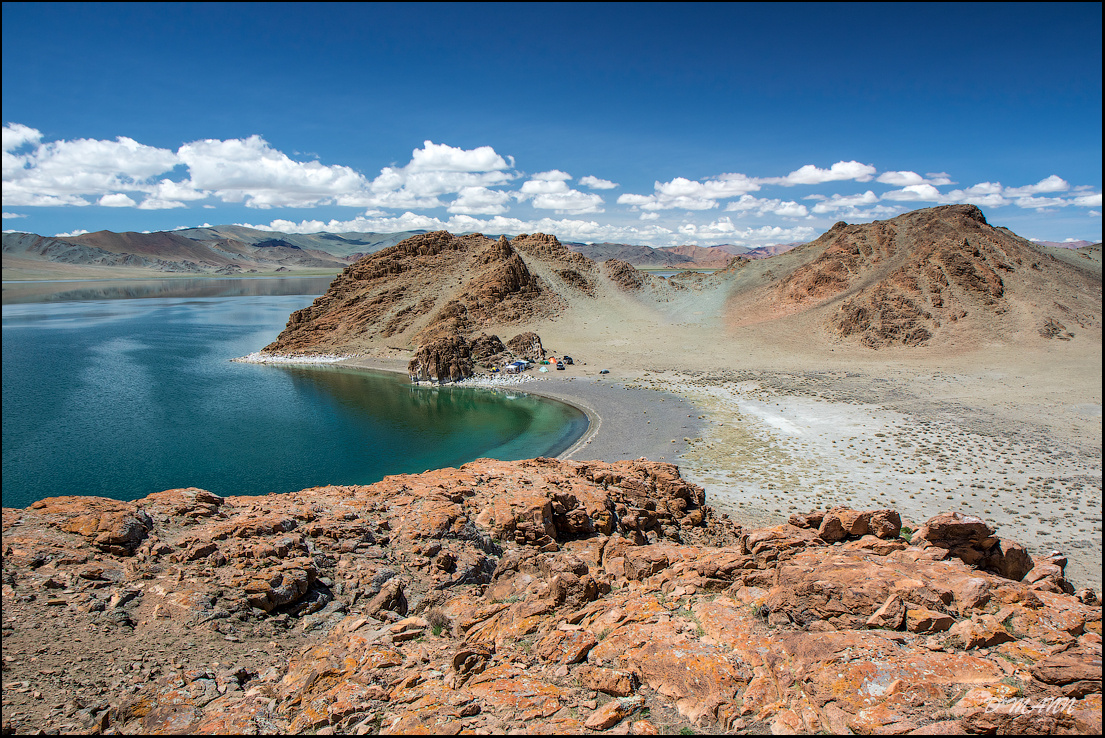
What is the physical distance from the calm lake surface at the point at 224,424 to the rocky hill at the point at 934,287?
40.2 meters

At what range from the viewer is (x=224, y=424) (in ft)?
113

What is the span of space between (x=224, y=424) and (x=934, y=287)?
229 feet

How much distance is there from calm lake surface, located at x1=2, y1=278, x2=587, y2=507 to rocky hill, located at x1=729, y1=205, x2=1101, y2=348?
132ft

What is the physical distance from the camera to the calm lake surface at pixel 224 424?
2556 cm

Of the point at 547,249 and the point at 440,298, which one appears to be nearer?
the point at 440,298

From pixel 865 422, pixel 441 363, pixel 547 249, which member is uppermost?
pixel 547 249

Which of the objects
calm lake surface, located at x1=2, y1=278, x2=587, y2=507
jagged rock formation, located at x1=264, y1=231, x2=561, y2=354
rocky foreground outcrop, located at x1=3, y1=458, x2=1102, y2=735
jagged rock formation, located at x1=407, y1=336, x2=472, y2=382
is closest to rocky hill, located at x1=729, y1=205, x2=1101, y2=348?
jagged rock formation, located at x1=264, y1=231, x2=561, y2=354

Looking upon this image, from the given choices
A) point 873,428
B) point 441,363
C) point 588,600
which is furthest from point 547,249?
point 588,600

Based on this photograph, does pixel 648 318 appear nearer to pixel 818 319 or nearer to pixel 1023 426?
pixel 818 319

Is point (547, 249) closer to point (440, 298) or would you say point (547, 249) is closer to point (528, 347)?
point (440, 298)

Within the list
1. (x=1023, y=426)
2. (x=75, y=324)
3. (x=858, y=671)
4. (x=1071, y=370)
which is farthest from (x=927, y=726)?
(x=75, y=324)

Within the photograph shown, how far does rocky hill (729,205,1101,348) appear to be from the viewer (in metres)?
52.1

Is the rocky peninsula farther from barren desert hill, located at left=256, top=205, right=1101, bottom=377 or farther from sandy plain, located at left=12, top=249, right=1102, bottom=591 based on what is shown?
barren desert hill, located at left=256, top=205, right=1101, bottom=377

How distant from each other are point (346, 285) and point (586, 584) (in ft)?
236
